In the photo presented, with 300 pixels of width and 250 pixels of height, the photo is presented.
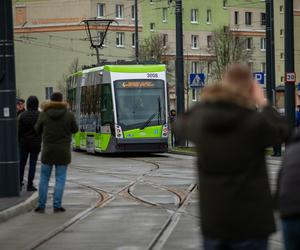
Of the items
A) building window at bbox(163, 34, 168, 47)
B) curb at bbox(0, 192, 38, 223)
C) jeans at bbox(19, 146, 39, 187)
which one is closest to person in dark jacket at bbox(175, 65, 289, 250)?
curb at bbox(0, 192, 38, 223)

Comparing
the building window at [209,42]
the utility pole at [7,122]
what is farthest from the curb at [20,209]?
the building window at [209,42]

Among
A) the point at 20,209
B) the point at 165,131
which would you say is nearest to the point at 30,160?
Result: the point at 20,209

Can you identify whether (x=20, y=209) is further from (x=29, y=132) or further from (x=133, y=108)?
(x=133, y=108)

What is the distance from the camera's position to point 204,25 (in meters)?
87.5

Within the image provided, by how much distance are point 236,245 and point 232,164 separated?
0.50m

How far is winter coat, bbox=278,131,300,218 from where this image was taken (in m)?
5.32

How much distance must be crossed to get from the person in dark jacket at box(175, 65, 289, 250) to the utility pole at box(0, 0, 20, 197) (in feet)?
29.5

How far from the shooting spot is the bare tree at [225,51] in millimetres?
69875

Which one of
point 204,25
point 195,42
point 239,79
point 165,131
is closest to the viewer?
point 239,79

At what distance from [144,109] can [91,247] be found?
18571 millimetres

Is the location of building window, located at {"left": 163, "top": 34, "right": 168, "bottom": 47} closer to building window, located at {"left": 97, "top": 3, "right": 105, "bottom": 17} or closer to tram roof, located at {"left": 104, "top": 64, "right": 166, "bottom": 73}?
building window, located at {"left": 97, "top": 3, "right": 105, "bottom": 17}

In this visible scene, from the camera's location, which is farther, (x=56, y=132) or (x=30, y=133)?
(x=30, y=133)

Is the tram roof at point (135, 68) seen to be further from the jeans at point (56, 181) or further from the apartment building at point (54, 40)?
the apartment building at point (54, 40)

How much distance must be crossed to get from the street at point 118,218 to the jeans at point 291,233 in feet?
13.6
